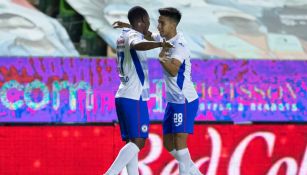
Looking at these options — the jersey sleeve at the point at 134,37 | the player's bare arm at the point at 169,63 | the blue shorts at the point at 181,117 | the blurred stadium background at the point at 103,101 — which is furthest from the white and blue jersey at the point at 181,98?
the blurred stadium background at the point at 103,101

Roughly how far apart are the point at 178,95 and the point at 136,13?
807 millimetres

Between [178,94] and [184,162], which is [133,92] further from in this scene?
[184,162]

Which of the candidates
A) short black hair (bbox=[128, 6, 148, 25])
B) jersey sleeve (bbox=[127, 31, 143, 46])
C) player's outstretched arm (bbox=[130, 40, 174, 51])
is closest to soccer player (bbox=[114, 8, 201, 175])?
short black hair (bbox=[128, 6, 148, 25])

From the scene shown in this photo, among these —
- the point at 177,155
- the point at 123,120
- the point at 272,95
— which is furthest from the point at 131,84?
the point at 272,95

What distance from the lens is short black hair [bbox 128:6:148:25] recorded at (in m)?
7.03

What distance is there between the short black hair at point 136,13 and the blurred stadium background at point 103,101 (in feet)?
6.98

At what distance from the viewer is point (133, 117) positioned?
7043 millimetres

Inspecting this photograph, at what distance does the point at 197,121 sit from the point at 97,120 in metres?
1.09

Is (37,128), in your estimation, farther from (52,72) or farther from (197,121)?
(197,121)

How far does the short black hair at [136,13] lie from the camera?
7.03m

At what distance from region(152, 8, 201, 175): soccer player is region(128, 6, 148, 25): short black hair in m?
0.21

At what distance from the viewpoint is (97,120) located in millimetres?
9141

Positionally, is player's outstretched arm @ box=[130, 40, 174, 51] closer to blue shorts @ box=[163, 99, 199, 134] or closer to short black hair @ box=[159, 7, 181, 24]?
short black hair @ box=[159, 7, 181, 24]

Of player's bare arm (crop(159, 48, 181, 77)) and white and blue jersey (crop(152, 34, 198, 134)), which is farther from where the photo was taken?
white and blue jersey (crop(152, 34, 198, 134))
